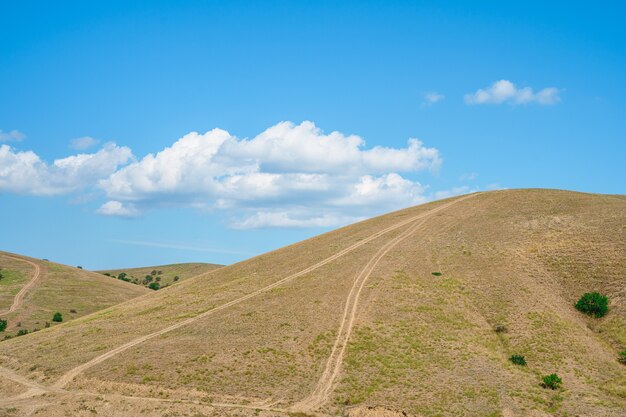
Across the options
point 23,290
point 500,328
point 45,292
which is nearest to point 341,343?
point 500,328

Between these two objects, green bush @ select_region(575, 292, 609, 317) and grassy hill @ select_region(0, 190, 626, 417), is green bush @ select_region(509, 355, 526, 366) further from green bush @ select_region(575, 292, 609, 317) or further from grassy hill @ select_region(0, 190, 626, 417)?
green bush @ select_region(575, 292, 609, 317)

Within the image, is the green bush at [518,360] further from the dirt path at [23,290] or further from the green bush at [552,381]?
the dirt path at [23,290]

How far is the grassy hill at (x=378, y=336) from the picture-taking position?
38.5 metres

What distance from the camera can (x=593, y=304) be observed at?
52.2m

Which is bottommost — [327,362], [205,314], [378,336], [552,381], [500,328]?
[552,381]

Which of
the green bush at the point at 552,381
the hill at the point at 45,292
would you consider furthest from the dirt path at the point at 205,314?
the hill at the point at 45,292

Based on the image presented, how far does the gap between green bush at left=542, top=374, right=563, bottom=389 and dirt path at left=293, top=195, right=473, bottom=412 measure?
16.9 m

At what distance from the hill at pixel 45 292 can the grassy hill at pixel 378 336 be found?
21916 mm

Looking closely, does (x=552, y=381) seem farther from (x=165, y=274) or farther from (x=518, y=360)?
(x=165, y=274)

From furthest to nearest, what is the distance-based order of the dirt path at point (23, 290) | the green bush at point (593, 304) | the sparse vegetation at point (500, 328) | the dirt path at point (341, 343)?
1. the dirt path at point (23, 290)
2. the green bush at point (593, 304)
3. the sparse vegetation at point (500, 328)
4. the dirt path at point (341, 343)

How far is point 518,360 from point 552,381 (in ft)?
13.1

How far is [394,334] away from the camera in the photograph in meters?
48.9

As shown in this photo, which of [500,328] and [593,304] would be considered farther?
[593,304]

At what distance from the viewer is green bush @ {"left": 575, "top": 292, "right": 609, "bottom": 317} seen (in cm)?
5156
